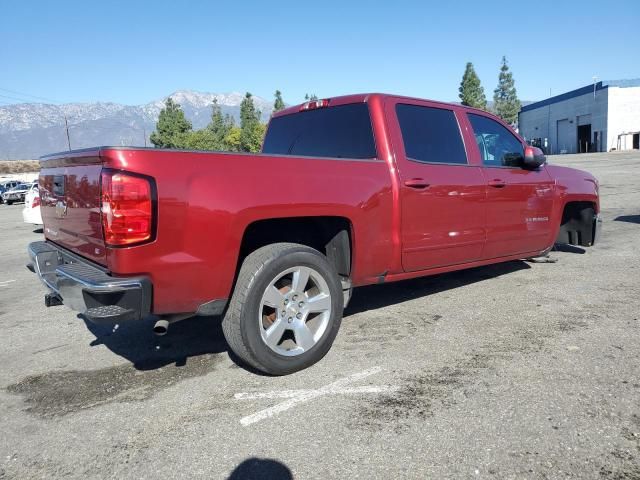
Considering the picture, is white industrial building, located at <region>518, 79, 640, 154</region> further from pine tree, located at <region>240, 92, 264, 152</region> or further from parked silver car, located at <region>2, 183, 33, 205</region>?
parked silver car, located at <region>2, 183, 33, 205</region>

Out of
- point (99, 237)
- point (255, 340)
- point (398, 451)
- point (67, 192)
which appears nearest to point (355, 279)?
point (255, 340)

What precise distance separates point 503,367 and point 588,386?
20.6 inches

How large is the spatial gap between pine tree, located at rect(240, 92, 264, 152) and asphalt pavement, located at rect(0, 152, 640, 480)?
8113 cm

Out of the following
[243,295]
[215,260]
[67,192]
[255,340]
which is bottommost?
[255,340]

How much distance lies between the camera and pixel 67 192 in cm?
334

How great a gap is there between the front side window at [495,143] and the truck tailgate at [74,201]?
136 inches

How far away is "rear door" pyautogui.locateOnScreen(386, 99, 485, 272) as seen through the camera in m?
4.06

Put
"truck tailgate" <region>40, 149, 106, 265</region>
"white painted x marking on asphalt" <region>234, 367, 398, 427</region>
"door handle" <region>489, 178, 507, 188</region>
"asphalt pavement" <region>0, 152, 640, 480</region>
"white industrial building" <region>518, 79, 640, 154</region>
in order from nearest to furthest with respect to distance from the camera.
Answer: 1. "asphalt pavement" <region>0, 152, 640, 480</region>
2. "truck tailgate" <region>40, 149, 106, 265</region>
3. "white painted x marking on asphalt" <region>234, 367, 398, 427</region>
4. "door handle" <region>489, 178, 507, 188</region>
5. "white industrial building" <region>518, 79, 640, 154</region>

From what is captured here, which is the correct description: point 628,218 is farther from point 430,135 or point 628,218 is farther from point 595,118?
point 595,118

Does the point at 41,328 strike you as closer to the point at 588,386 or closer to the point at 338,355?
the point at 338,355

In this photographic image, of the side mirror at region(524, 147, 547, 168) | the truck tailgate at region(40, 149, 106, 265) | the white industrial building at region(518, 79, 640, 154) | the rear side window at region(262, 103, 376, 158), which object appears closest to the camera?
the truck tailgate at region(40, 149, 106, 265)

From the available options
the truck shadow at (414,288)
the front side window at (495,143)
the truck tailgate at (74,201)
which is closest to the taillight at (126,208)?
the truck tailgate at (74,201)

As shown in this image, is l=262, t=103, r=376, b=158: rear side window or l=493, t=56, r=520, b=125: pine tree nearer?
l=262, t=103, r=376, b=158: rear side window

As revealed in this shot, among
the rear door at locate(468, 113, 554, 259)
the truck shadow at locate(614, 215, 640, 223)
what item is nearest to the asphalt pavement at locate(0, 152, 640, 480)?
the rear door at locate(468, 113, 554, 259)
